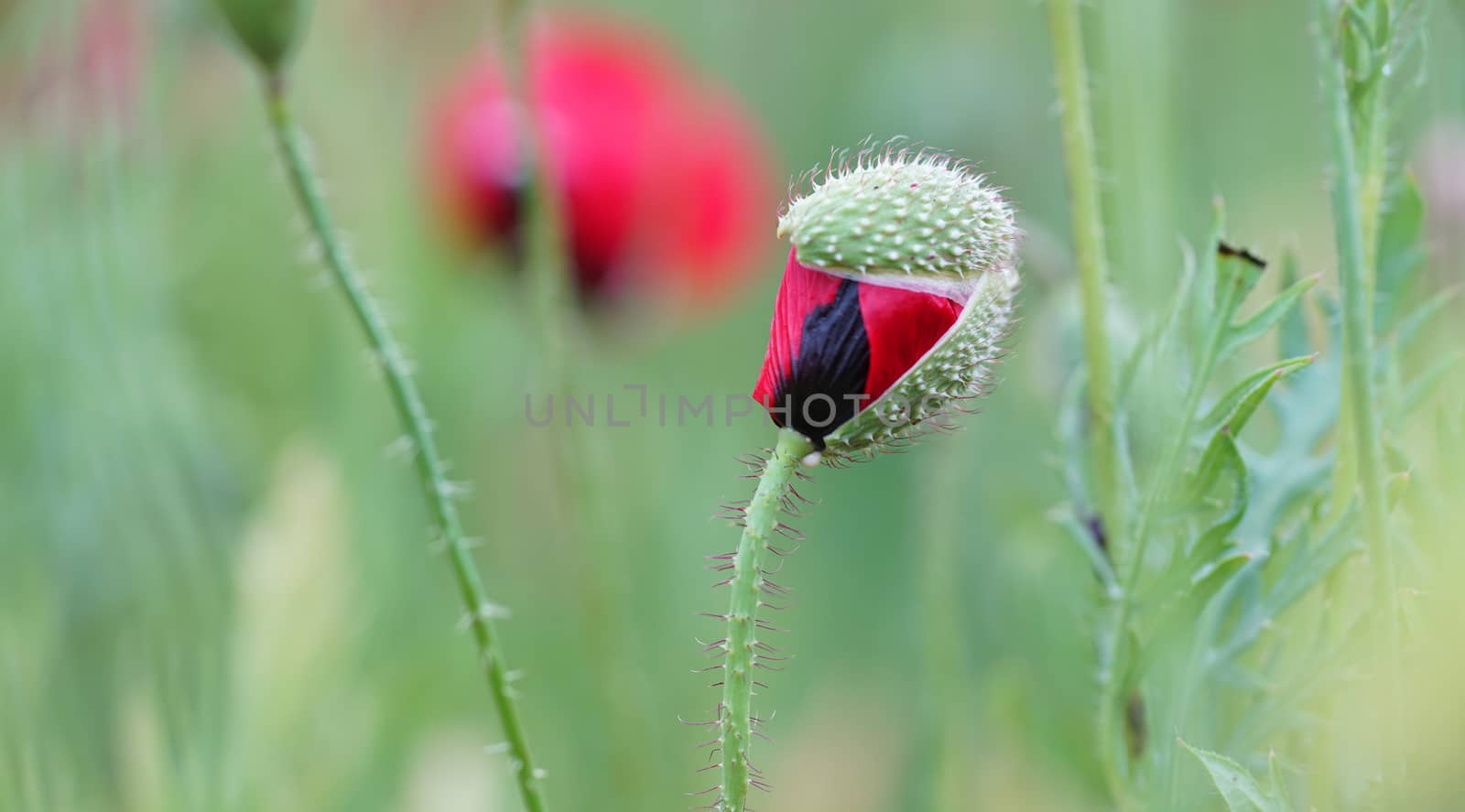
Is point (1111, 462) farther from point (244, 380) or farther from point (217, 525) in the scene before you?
point (244, 380)

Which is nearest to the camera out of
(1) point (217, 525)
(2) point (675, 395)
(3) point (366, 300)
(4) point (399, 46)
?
(3) point (366, 300)

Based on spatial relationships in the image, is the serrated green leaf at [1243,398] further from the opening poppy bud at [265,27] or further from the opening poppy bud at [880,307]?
the opening poppy bud at [265,27]

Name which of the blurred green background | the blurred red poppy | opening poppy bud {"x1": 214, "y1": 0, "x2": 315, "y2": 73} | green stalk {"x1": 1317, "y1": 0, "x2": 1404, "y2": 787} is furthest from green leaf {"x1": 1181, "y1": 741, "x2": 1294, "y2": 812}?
the blurred red poppy

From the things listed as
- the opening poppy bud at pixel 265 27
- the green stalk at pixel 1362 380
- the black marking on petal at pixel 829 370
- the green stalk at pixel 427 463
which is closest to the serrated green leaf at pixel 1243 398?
the green stalk at pixel 1362 380

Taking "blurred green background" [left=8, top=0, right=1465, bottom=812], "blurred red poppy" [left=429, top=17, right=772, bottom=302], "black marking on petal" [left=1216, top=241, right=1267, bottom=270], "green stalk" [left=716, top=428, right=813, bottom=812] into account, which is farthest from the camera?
"blurred red poppy" [left=429, top=17, right=772, bottom=302]

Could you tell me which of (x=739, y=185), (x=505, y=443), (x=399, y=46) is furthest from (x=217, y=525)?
(x=399, y=46)

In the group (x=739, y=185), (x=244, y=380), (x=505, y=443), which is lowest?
(x=505, y=443)

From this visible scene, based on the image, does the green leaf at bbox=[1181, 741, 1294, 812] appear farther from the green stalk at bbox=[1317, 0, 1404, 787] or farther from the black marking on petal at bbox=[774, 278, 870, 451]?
the black marking on petal at bbox=[774, 278, 870, 451]

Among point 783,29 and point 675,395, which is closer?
point 675,395
